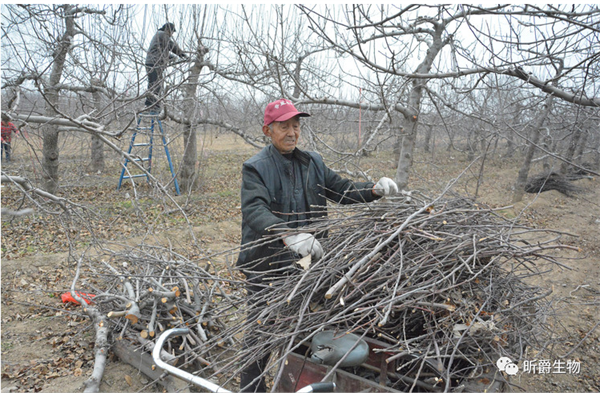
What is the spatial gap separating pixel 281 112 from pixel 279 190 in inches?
19.6

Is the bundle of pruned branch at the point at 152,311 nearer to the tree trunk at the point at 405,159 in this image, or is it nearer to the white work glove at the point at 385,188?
the white work glove at the point at 385,188

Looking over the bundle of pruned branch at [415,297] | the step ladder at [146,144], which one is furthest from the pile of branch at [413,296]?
the step ladder at [146,144]

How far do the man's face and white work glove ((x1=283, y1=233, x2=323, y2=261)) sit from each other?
76 cm

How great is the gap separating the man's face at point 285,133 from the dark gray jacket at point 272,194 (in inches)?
2.2

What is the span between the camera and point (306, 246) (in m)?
2.12

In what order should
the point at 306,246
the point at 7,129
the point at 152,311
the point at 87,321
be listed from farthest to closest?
the point at 7,129 → the point at 87,321 → the point at 152,311 → the point at 306,246

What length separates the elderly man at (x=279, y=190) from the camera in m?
2.49

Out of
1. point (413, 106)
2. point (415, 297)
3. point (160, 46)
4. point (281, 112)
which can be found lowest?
point (415, 297)

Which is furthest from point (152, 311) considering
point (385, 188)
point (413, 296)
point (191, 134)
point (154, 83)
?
point (191, 134)

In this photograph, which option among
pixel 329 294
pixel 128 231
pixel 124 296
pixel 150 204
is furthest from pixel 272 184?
pixel 150 204

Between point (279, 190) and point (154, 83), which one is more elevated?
point (154, 83)

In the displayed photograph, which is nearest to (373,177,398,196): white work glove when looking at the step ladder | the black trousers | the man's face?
the man's face

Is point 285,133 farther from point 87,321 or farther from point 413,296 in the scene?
point 87,321

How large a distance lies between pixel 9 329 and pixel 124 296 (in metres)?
1.37
